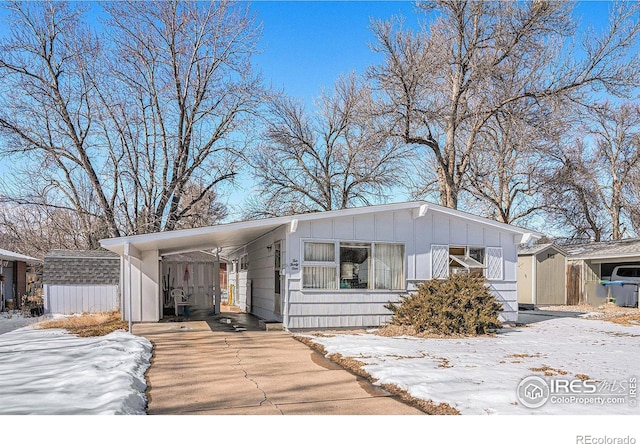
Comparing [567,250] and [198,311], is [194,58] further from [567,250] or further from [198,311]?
[567,250]

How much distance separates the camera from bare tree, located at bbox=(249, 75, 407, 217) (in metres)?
22.2

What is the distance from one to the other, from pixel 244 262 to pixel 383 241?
7.79 m

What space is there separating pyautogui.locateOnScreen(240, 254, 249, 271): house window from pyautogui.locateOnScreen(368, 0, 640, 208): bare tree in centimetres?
692

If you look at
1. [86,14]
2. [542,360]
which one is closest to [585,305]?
[542,360]

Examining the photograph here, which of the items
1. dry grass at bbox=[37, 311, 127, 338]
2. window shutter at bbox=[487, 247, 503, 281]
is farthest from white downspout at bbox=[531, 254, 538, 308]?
dry grass at bbox=[37, 311, 127, 338]

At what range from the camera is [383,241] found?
34.9 ft

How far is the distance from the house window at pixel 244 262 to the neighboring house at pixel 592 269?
43.6 feet

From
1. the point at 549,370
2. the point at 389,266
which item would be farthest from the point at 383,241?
the point at 549,370

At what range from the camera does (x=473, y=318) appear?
31.2 ft

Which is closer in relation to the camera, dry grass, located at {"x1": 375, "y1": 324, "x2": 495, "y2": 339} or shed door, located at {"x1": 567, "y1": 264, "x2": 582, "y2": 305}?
dry grass, located at {"x1": 375, "y1": 324, "x2": 495, "y2": 339}

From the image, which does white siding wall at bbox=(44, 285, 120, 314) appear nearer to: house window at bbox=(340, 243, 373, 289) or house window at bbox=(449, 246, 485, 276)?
house window at bbox=(340, 243, 373, 289)

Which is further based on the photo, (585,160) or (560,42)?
(585,160)

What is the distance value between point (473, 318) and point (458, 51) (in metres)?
12.2

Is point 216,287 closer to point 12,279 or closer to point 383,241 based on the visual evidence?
point 383,241
